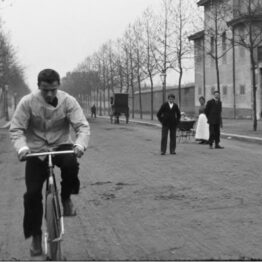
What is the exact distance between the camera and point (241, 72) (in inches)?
1790

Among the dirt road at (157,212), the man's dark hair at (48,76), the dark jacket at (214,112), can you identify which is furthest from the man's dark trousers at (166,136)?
the man's dark hair at (48,76)

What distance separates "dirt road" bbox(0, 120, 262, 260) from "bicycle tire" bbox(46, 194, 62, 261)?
0.48m

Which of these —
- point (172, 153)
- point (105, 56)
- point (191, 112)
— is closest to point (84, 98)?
point (105, 56)

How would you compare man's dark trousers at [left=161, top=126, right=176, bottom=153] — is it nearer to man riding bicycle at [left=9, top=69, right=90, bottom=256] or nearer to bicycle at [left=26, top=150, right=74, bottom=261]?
man riding bicycle at [left=9, top=69, right=90, bottom=256]

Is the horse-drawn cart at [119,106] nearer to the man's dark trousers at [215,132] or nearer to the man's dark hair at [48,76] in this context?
the man's dark trousers at [215,132]

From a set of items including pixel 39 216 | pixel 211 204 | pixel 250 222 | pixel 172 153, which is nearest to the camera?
pixel 39 216

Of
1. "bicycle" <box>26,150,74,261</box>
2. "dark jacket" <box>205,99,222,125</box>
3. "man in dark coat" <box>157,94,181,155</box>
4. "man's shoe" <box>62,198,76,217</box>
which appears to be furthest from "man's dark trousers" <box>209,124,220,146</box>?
"bicycle" <box>26,150,74,261</box>

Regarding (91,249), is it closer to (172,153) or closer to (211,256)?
(211,256)

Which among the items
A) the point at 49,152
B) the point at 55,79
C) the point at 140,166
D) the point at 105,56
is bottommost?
the point at 140,166

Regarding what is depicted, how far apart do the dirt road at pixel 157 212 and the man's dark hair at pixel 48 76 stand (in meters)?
1.66

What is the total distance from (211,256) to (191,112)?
52725 mm

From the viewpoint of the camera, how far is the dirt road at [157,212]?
5672mm

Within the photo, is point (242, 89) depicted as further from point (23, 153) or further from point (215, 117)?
point (23, 153)

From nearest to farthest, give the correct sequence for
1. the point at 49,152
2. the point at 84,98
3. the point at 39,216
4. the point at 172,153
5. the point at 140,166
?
the point at 49,152, the point at 39,216, the point at 140,166, the point at 172,153, the point at 84,98
